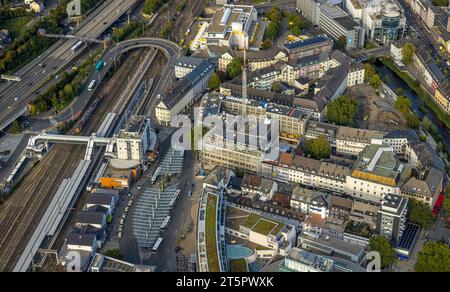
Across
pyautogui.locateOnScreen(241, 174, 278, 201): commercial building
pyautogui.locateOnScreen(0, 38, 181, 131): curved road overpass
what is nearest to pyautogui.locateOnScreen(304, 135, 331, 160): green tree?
pyautogui.locateOnScreen(241, 174, 278, 201): commercial building

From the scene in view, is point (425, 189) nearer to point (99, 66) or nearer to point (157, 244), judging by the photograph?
point (157, 244)

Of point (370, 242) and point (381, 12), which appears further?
point (381, 12)

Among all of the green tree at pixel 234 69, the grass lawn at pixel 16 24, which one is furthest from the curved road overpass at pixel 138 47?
the grass lawn at pixel 16 24

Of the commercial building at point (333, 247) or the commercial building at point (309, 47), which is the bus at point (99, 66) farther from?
the commercial building at point (333, 247)

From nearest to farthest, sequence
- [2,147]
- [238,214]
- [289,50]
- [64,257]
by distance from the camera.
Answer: [64,257]
[238,214]
[2,147]
[289,50]

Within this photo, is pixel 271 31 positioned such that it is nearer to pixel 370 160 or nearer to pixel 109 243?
pixel 370 160

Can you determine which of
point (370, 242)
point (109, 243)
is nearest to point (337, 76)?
point (370, 242)
